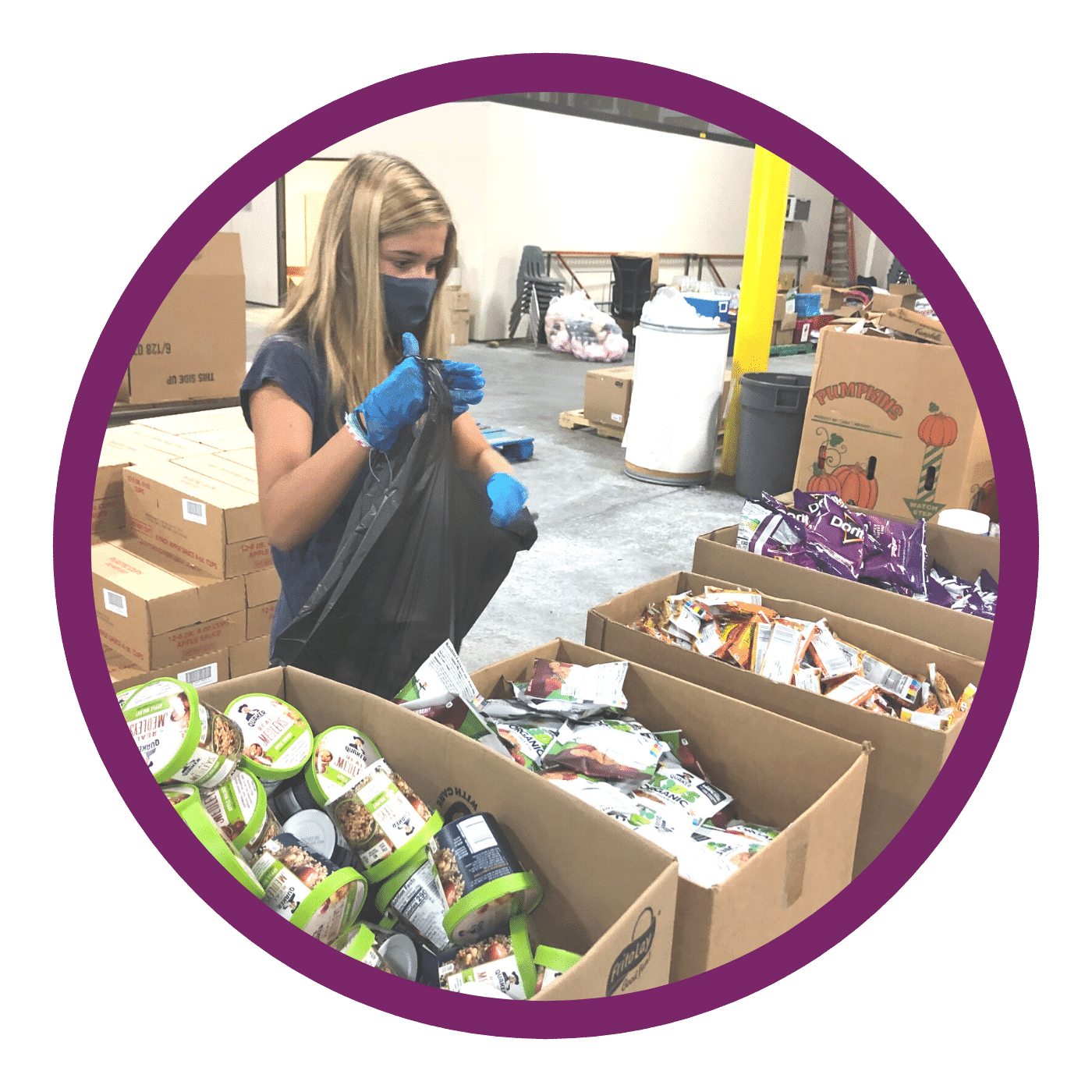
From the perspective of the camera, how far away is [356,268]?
145 cm

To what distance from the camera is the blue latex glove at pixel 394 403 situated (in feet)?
4.51

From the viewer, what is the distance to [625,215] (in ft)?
30.7

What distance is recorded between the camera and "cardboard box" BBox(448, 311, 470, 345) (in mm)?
7771

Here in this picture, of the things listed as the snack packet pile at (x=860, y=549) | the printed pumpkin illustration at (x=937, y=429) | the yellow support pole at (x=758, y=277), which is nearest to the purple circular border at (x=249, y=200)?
the snack packet pile at (x=860, y=549)

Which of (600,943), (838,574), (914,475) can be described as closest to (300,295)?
(600,943)

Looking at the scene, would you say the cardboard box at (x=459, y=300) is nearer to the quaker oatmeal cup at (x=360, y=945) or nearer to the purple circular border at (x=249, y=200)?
the purple circular border at (x=249, y=200)

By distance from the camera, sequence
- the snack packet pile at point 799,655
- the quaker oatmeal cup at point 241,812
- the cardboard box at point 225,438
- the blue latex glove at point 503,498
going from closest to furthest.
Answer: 1. the quaker oatmeal cup at point 241,812
2. the blue latex glove at point 503,498
3. the snack packet pile at point 799,655
4. the cardboard box at point 225,438

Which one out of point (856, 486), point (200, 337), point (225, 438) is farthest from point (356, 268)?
point (200, 337)

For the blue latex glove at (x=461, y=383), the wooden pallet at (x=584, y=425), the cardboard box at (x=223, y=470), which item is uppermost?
the blue latex glove at (x=461, y=383)

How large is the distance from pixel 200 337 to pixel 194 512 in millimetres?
2485

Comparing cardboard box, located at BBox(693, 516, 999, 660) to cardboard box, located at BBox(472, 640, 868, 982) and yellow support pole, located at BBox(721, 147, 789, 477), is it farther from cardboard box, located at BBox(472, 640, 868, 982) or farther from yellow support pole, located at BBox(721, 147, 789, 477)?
yellow support pole, located at BBox(721, 147, 789, 477)

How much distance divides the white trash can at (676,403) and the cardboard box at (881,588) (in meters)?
1.95

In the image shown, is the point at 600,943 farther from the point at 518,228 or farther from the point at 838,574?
the point at 518,228

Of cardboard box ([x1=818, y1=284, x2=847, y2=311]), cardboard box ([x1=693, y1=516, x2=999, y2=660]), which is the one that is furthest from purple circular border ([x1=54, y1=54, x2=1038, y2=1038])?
cardboard box ([x1=818, y1=284, x2=847, y2=311])
